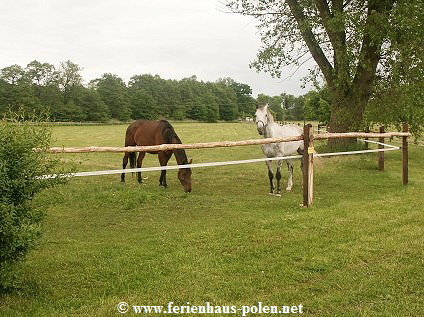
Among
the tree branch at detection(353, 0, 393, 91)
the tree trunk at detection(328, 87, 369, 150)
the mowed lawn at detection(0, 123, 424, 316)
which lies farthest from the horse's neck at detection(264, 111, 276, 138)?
the tree trunk at detection(328, 87, 369, 150)

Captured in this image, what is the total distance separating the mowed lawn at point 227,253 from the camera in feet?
13.5

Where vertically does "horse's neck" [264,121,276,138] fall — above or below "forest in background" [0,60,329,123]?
below

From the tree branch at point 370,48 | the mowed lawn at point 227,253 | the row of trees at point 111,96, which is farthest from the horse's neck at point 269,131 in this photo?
the row of trees at point 111,96

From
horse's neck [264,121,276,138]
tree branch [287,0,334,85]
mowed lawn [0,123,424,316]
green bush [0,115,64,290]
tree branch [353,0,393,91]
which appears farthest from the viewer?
tree branch [287,0,334,85]

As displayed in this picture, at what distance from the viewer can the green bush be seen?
3904mm

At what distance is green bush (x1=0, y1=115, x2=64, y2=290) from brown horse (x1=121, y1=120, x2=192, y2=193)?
6.14 meters

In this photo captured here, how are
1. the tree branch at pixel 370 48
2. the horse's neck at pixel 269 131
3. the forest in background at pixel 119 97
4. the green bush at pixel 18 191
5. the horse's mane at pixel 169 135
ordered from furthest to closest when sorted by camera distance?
the forest in background at pixel 119 97 → the tree branch at pixel 370 48 → the horse's mane at pixel 169 135 → the horse's neck at pixel 269 131 → the green bush at pixel 18 191

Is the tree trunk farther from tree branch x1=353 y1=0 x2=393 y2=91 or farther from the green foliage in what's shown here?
the green foliage

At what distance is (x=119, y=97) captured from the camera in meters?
85.1

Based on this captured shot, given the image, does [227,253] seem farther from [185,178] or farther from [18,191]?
[185,178]

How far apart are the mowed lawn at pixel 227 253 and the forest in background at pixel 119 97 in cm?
4020

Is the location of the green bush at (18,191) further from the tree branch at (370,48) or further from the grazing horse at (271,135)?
the tree branch at (370,48)

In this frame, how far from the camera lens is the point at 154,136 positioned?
475 inches

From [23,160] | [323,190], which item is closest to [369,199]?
[323,190]
